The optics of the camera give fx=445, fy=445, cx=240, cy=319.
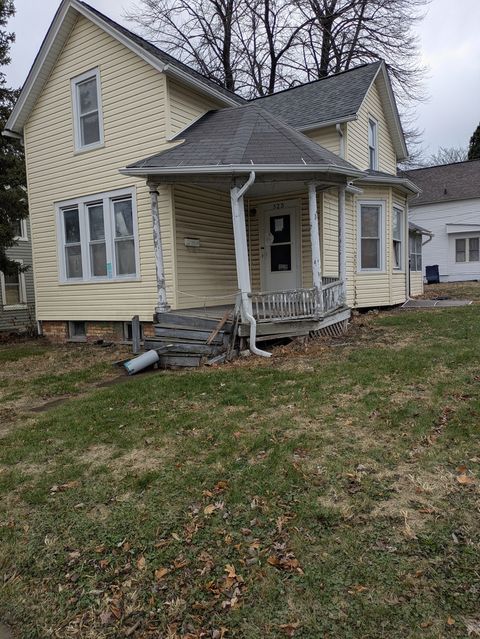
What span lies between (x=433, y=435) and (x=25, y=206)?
507 inches

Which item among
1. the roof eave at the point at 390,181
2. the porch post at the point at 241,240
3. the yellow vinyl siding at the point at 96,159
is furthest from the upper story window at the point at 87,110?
the roof eave at the point at 390,181

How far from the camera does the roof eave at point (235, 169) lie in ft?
23.1

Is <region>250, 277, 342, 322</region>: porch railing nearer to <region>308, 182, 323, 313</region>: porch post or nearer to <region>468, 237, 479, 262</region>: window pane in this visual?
<region>308, 182, 323, 313</region>: porch post

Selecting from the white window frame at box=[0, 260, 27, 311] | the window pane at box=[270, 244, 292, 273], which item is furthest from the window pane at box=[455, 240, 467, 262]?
the white window frame at box=[0, 260, 27, 311]

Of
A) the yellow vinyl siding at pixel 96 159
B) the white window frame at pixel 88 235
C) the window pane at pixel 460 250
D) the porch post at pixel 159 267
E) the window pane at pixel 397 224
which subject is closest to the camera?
the porch post at pixel 159 267

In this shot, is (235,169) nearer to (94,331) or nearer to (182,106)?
(182,106)

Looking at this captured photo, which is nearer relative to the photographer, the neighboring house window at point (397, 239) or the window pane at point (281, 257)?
the window pane at point (281, 257)

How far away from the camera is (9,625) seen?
2225 millimetres

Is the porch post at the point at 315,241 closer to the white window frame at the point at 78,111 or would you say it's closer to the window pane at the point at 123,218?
the window pane at the point at 123,218

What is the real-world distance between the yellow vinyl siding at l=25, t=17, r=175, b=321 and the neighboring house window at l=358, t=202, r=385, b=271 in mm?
5413

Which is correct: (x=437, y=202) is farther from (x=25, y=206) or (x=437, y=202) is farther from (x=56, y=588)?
(x=56, y=588)

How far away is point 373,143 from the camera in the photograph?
12531mm

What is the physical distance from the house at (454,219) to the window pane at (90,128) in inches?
723

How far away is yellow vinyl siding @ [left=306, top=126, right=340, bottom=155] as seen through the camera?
10.6 m
